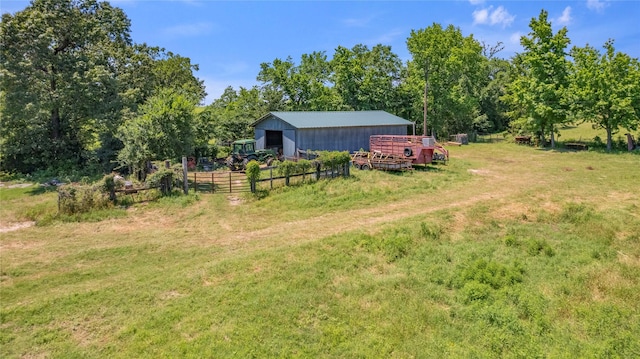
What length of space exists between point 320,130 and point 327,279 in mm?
19241

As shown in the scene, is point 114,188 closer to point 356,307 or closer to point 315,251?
point 315,251

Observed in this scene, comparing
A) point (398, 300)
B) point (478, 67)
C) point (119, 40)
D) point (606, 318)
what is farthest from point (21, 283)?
point (478, 67)

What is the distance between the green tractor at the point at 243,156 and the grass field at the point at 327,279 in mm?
7771

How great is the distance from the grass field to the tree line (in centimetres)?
866

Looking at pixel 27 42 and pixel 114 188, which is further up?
pixel 27 42

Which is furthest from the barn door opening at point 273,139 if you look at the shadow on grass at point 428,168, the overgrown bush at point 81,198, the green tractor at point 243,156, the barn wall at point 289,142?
the overgrown bush at point 81,198

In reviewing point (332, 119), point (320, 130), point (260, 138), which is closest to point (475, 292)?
point (320, 130)

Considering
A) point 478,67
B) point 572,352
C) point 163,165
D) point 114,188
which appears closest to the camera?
point 572,352

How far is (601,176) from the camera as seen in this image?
21.8 m

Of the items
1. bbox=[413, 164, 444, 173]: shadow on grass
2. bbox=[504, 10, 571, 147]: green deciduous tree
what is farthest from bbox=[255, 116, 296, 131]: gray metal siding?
bbox=[504, 10, 571, 147]: green deciduous tree

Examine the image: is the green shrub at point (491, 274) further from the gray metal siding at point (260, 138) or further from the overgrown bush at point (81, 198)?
the gray metal siding at point (260, 138)

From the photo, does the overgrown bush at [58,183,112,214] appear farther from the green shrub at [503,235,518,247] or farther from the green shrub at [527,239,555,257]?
the green shrub at [527,239,555,257]

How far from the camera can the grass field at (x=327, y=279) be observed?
7.16m

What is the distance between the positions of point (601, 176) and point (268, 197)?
1934cm
